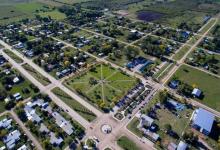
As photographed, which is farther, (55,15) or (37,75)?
(55,15)

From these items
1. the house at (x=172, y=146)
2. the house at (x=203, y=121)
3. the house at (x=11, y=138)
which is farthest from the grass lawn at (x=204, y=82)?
the house at (x=11, y=138)

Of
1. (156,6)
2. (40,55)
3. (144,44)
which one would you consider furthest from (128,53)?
(156,6)

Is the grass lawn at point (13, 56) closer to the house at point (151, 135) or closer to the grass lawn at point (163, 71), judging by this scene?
the grass lawn at point (163, 71)

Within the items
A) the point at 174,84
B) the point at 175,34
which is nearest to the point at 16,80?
the point at 174,84

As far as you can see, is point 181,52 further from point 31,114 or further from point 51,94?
point 31,114

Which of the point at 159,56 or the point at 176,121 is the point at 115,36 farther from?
the point at 176,121

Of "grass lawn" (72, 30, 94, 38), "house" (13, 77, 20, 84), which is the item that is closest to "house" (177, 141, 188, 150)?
"house" (13, 77, 20, 84)
